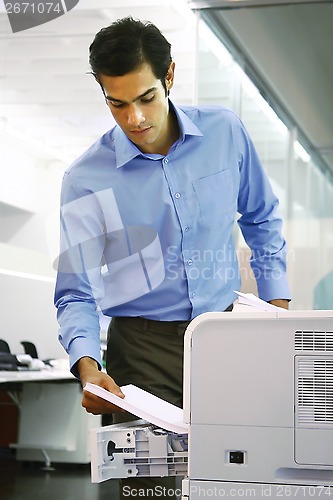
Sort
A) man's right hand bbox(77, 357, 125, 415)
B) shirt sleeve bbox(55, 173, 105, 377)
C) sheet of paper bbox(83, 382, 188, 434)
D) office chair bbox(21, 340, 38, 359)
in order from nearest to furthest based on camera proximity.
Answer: sheet of paper bbox(83, 382, 188, 434) < man's right hand bbox(77, 357, 125, 415) < shirt sleeve bbox(55, 173, 105, 377) < office chair bbox(21, 340, 38, 359)

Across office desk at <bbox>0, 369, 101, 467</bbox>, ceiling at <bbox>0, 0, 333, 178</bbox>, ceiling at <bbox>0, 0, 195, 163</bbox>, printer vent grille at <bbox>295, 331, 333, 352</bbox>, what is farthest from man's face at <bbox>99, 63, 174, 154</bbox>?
office desk at <bbox>0, 369, 101, 467</bbox>

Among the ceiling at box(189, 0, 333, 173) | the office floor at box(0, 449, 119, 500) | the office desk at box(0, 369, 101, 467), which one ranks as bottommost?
the office floor at box(0, 449, 119, 500)

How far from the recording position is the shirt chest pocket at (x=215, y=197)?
195 centimetres

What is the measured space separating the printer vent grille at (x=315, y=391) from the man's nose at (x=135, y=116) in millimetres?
760

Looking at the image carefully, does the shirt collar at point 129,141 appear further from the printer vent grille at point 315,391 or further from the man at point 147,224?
the printer vent grille at point 315,391

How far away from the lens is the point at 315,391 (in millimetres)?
1267

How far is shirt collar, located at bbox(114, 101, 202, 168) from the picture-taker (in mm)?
1923

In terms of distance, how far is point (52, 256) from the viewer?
254 inches

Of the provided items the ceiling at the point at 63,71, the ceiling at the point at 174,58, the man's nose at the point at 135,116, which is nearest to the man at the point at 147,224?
the man's nose at the point at 135,116

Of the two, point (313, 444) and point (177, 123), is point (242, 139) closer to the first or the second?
point (177, 123)

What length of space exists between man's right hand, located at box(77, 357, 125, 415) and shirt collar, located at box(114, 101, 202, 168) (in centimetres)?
48

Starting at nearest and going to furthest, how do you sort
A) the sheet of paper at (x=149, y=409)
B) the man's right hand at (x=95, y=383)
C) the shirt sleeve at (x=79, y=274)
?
the sheet of paper at (x=149, y=409) < the man's right hand at (x=95, y=383) < the shirt sleeve at (x=79, y=274)

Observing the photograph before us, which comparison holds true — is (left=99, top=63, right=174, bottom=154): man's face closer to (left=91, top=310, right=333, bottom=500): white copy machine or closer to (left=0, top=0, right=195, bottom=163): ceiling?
(left=91, top=310, right=333, bottom=500): white copy machine

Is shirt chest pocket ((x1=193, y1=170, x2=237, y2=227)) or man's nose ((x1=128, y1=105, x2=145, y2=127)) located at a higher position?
man's nose ((x1=128, y1=105, x2=145, y2=127))
